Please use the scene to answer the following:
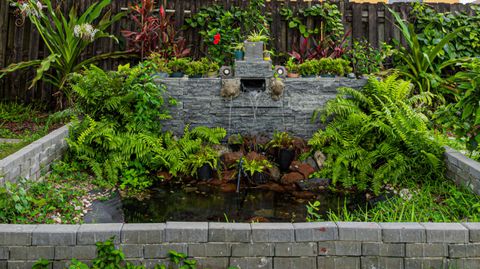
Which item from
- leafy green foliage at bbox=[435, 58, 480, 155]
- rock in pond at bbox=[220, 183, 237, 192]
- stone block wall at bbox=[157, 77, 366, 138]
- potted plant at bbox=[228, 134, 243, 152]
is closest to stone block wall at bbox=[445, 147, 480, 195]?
leafy green foliage at bbox=[435, 58, 480, 155]

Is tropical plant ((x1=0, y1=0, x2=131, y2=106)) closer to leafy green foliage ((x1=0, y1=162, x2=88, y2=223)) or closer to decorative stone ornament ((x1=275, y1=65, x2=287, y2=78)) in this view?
leafy green foliage ((x1=0, y1=162, x2=88, y2=223))

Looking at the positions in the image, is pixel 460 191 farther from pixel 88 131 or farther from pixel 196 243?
pixel 88 131

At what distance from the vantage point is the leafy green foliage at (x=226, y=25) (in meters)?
8.41

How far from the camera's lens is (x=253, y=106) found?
7078 millimetres

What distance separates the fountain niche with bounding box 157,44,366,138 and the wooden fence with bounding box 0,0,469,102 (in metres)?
2.03

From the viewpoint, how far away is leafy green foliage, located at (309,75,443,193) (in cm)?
566

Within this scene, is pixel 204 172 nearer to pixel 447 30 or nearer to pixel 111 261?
pixel 111 261

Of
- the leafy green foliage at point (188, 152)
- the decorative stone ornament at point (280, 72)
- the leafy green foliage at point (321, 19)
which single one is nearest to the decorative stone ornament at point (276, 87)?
the decorative stone ornament at point (280, 72)

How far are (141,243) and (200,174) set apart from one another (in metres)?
2.65

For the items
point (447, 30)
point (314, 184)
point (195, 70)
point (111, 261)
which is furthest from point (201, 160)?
point (447, 30)

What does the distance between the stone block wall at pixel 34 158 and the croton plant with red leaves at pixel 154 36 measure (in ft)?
7.53

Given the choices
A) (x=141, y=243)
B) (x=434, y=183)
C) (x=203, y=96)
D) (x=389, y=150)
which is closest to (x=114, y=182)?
(x=203, y=96)

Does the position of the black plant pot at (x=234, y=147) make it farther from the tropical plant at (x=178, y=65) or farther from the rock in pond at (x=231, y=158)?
the tropical plant at (x=178, y=65)

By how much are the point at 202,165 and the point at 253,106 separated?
147 centimetres
